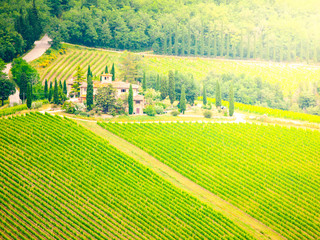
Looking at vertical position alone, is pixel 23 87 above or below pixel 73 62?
below

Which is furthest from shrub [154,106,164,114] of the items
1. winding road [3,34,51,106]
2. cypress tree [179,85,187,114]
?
winding road [3,34,51,106]

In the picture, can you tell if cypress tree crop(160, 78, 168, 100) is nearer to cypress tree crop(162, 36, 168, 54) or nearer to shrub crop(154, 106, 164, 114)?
shrub crop(154, 106, 164, 114)

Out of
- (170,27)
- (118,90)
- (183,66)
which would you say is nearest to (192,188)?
(118,90)

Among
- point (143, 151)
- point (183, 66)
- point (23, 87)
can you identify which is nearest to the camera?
point (143, 151)

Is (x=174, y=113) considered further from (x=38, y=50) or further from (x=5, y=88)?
(x=38, y=50)

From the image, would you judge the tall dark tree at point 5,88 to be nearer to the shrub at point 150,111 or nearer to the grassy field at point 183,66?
the grassy field at point 183,66

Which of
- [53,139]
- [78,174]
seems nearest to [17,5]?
[53,139]

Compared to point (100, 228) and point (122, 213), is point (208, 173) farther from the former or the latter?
point (100, 228)
